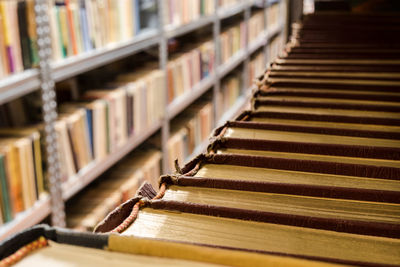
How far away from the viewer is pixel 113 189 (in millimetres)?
1913

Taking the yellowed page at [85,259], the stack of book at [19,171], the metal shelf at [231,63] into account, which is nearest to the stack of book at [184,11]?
the metal shelf at [231,63]

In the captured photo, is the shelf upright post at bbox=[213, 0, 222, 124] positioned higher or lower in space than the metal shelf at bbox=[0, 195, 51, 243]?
higher

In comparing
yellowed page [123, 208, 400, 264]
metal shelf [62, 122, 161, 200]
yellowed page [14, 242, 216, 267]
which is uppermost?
yellowed page [14, 242, 216, 267]

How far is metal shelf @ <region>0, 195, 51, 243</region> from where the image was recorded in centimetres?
125

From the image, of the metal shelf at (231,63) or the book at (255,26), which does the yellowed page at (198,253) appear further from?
the book at (255,26)

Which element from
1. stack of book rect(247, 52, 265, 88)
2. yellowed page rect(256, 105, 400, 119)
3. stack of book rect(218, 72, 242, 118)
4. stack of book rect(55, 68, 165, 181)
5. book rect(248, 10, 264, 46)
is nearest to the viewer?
yellowed page rect(256, 105, 400, 119)

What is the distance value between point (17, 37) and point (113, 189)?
835 millimetres

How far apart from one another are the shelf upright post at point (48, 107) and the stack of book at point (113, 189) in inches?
9.0

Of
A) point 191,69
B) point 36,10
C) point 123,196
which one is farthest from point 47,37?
point 191,69

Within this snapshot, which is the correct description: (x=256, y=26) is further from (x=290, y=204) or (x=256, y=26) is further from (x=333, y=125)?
(x=290, y=204)

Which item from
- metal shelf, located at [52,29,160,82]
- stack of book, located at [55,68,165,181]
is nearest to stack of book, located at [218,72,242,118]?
stack of book, located at [55,68,165,181]

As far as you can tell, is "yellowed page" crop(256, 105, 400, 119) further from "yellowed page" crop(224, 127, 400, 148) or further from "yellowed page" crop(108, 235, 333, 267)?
"yellowed page" crop(108, 235, 333, 267)

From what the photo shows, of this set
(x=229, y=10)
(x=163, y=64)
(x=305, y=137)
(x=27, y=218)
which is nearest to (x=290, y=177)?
(x=305, y=137)

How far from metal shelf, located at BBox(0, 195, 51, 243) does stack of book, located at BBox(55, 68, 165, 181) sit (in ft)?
0.37
